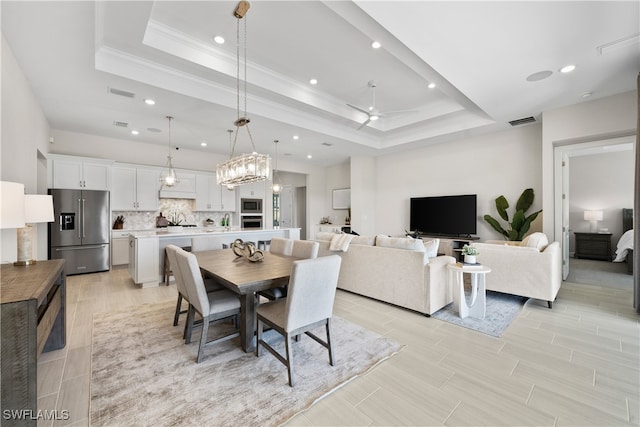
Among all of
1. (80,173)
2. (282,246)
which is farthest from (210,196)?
(282,246)

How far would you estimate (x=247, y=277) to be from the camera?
2189 millimetres

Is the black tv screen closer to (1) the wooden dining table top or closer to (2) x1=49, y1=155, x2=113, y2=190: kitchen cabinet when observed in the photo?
(1) the wooden dining table top

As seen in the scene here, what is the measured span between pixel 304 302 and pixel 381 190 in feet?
19.7

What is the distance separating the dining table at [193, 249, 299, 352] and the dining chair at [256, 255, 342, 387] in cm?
20

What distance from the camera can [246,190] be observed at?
7723 millimetres

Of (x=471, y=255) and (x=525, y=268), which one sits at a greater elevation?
(x=471, y=255)

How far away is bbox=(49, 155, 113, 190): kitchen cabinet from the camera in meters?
4.95

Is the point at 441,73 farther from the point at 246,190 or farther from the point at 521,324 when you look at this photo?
the point at 246,190

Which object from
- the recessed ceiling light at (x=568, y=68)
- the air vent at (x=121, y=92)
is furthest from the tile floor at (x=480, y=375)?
the recessed ceiling light at (x=568, y=68)

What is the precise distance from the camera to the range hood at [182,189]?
20.8 feet

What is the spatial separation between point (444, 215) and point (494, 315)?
325 cm

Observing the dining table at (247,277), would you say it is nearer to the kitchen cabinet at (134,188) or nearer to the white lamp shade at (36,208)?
the white lamp shade at (36,208)

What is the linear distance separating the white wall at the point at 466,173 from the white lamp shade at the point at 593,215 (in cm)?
283

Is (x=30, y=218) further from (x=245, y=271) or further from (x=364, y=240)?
(x=364, y=240)
